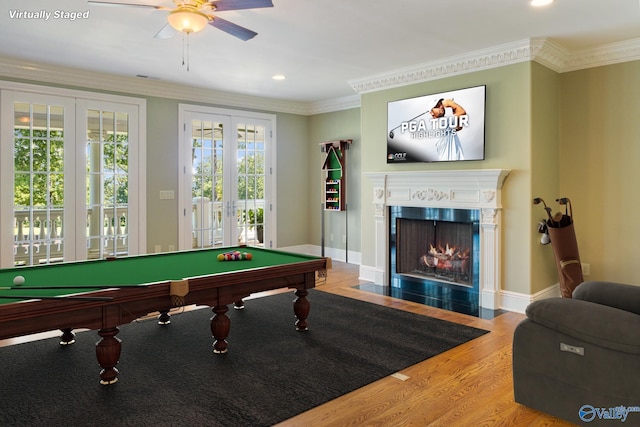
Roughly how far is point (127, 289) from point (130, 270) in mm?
615

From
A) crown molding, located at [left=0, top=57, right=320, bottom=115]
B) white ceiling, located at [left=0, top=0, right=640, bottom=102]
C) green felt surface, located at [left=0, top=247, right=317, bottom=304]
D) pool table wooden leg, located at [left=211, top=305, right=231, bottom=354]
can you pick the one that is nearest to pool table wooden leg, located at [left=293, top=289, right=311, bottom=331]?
green felt surface, located at [left=0, top=247, right=317, bottom=304]

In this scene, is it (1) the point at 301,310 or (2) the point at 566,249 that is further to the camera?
(2) the point at 566,249

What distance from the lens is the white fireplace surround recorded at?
15.0 ft

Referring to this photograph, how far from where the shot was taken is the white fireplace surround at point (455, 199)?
4.59 meters

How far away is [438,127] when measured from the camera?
501 centimetres

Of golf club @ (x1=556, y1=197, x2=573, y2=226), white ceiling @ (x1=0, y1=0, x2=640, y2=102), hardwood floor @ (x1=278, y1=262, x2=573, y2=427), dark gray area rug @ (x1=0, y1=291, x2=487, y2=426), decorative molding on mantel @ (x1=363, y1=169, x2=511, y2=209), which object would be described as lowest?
hardwood floor @ (x1=278, y1=262, x2=573, y2=427)

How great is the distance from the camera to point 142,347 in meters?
3.46

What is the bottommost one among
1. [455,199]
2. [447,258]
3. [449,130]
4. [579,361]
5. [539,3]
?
[579,361]

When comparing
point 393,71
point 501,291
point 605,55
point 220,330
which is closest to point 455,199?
point 501,291

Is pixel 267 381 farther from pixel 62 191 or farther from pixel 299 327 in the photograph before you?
pixel 62 191

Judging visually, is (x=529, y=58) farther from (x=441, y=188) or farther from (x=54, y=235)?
(x=54, y=235)

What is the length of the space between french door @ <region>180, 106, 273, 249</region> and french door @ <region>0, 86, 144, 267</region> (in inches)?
29.8

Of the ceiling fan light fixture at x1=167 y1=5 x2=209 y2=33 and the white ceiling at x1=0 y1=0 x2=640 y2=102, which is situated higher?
the white ceiling at x1=0 y1=0 x2=640 y2=102

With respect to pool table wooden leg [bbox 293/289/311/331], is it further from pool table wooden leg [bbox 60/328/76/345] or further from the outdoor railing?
the outdoor railing
